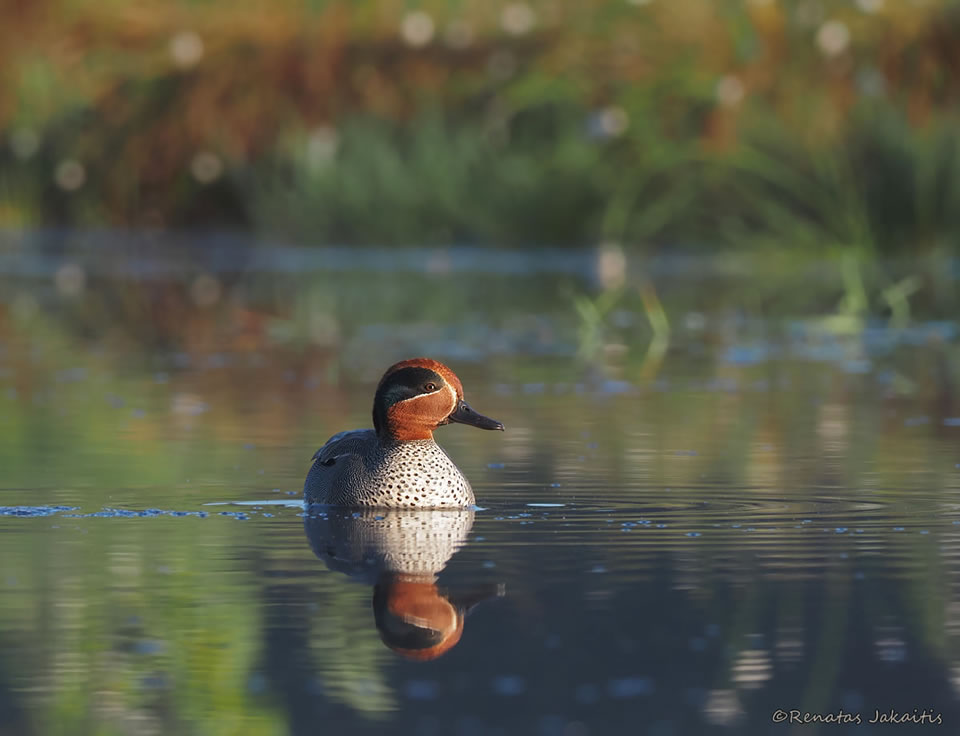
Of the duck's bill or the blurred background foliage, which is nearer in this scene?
the duck's bill

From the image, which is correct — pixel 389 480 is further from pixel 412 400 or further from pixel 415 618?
pixel 415 618

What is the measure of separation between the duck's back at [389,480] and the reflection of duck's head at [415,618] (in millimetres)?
1580

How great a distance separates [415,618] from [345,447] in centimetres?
261

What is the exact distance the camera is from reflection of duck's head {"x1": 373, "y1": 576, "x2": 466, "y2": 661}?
616 cm

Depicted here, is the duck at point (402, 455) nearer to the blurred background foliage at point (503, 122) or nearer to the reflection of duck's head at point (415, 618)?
the reflection of duck's head at point (415, 618)

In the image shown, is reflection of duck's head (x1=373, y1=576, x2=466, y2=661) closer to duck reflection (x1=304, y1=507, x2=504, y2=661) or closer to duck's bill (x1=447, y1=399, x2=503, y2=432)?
duck reflection (x1=304, y1=507, x2=504, y2=661)

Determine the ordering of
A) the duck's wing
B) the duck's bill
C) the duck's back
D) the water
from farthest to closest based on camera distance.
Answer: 1. the duck's bill
2. the duck's wing
3. the duck's back
4. the water

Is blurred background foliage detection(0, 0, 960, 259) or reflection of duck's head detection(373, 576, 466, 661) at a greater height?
reflection of duck's head detection(373, 576, 466, 661)

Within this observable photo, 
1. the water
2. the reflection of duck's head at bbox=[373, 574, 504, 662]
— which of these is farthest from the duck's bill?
the reflection of duck's head at bbox=[373, 574, 504, 662]

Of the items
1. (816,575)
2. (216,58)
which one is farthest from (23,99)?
(816,575)

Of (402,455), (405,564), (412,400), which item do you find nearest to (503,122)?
(412,400)

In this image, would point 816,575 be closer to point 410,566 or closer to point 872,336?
point 410,566

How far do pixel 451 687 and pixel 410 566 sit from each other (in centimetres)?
183

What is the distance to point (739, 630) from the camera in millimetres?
6328
